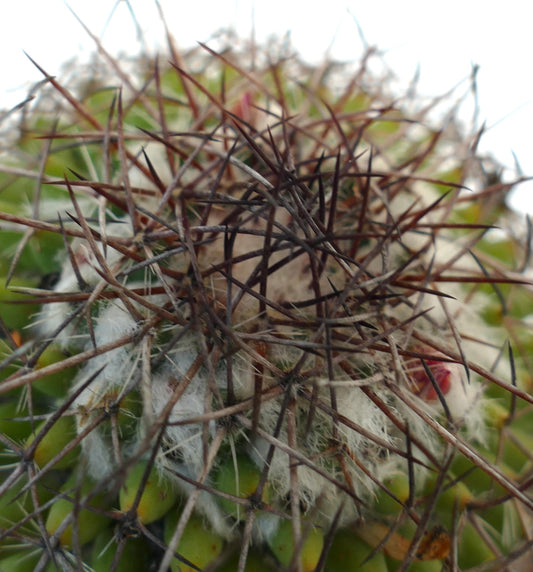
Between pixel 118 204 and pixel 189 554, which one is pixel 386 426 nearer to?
→ pixel 189 554

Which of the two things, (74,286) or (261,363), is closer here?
(261,363)

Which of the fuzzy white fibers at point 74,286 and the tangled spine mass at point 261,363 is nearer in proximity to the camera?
the tangled spine mass at point 261,363

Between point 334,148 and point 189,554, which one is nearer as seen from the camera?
point 189,554

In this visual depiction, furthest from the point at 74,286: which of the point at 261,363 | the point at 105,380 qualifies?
the point at 261,363

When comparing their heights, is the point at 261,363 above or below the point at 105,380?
above

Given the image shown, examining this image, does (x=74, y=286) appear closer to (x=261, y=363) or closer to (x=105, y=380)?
(x=105, y=380)

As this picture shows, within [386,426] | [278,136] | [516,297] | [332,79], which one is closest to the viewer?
[386,426]

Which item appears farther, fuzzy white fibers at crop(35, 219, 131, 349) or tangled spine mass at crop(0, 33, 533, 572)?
fuzzy white fibers at crop(35, 219, 131, 349)

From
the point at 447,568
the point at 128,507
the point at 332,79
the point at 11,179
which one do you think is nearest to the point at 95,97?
the point at 11,179
